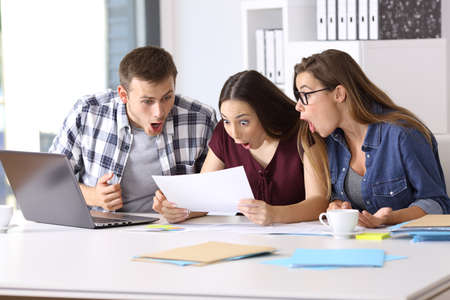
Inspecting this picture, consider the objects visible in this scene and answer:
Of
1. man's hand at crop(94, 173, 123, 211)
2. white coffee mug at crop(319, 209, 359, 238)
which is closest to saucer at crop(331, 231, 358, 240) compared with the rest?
white coffee mug at crop(319, 209, 359, 238)

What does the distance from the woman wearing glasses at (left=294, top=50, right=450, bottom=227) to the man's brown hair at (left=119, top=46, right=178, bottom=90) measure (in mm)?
472

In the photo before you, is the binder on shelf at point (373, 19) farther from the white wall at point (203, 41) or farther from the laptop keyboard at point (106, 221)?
the laptop keyboard at point (106, 221)

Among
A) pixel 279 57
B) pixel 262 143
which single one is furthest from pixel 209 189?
pixel 279 57

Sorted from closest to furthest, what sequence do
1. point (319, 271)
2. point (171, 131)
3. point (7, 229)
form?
1. point (319, 271)
2. point (7, 229)
3. point (171, 131)

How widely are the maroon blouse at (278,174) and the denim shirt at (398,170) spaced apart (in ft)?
0.61

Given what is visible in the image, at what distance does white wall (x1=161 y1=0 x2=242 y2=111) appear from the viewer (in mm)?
4559

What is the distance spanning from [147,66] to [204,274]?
1.21m

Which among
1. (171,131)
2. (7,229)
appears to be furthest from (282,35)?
(7,229)

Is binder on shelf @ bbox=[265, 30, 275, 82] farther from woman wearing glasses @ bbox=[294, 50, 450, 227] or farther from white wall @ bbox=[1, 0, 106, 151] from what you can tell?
woman wearing glasses @ bbox=[294, 50, 450, 227]

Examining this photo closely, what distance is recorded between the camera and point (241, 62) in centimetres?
455

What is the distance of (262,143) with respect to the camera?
2527 millimetres

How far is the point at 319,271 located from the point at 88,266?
19.9 inches

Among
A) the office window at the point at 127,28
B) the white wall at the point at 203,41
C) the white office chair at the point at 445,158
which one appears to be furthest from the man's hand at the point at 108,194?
the white wall at the point at 203,41

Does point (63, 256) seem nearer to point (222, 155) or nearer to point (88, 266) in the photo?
point (88, 266)
